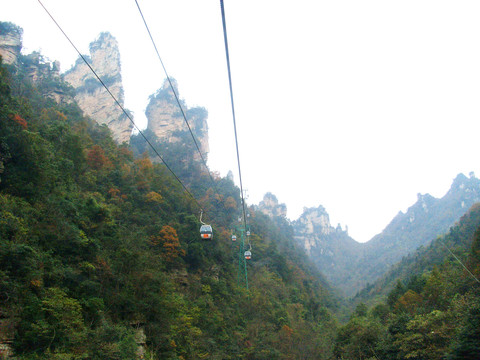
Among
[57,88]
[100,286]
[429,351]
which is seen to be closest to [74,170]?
[100,286]

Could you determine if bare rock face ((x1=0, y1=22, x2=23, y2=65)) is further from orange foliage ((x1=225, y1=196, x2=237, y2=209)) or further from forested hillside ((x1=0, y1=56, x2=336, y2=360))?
orange foliage ((x1=225, y1=196, x2=237, y2=209))

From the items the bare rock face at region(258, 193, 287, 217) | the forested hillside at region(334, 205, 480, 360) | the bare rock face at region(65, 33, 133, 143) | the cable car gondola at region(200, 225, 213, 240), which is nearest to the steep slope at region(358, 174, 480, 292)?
the bare rock face at region(258, 193, 287, 217)

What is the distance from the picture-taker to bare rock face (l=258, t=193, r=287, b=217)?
97.8m

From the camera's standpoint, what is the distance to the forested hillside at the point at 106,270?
8828 millimetres

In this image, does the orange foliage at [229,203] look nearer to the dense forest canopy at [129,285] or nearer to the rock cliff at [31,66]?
the dense forest canopy at [129,285]

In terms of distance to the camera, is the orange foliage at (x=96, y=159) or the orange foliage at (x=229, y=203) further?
the orange foliage at (x=229, y=203)

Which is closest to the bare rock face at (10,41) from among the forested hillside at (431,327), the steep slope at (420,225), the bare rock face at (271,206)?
the forested hillside at (431,327)

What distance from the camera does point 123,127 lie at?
47688mm

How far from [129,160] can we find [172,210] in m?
9.55

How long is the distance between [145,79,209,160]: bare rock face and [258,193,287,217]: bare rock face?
3828cm

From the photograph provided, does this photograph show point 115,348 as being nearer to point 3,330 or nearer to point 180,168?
point 3,330

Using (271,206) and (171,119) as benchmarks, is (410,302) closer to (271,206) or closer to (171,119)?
(171,119)

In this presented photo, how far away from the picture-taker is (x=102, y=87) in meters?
49.3

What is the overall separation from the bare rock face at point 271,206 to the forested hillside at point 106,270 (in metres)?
67.5
